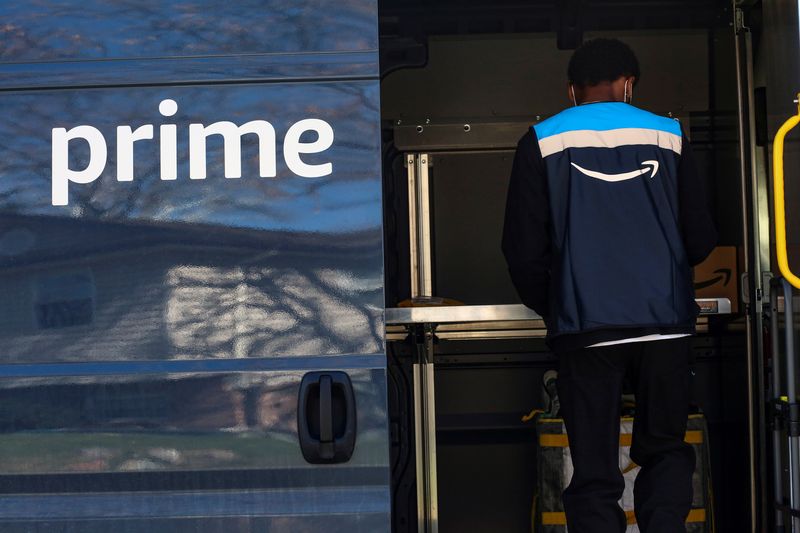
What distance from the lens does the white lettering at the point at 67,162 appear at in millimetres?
2213

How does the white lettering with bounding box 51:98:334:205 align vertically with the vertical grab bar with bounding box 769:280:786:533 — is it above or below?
above

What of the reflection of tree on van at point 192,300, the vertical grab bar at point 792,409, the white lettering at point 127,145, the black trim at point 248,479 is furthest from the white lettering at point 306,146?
the vertical grab bar at point 792,409

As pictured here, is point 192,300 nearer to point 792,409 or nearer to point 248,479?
point 248,479

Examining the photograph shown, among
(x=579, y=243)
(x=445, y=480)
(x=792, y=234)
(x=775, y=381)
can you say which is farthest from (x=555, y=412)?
(x=792, y=234)

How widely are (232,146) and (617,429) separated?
1316 mm

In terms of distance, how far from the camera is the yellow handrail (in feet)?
7.98

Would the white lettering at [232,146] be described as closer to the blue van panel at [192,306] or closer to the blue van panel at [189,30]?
the blue van panel at [192,306]

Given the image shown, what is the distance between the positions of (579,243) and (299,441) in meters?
1.01

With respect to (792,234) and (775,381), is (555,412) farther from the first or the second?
(792,234)

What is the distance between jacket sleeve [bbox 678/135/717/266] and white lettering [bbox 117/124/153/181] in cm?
148

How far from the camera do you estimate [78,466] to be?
219 cm

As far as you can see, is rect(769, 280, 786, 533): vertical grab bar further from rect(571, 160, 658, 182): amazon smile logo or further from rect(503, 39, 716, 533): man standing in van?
rect(571, 160, 658, 182): amazon smile logo

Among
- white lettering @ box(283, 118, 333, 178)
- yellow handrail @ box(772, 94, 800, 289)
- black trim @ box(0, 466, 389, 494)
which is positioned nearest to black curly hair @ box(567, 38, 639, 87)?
yellow handrail @ box(772, 94, 800, 289)

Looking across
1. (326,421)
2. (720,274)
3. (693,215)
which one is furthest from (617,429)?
(720,274)
